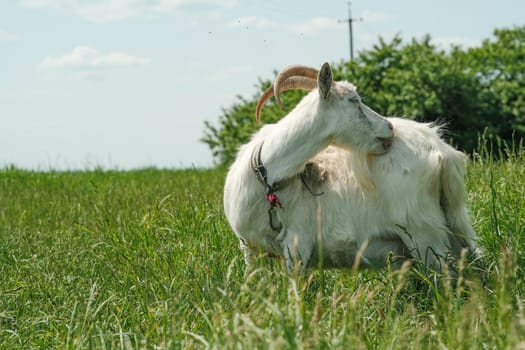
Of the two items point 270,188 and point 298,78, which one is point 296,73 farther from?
point 270,188

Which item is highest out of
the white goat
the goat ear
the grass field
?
the goat ear

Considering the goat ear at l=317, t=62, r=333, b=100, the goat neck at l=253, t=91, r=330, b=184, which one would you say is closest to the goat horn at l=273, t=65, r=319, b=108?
the goat neck at l=253, t=91, r=330, b=184

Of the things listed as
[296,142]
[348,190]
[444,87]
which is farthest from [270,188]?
[444,87]

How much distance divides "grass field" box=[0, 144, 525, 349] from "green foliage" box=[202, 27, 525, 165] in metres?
11.0

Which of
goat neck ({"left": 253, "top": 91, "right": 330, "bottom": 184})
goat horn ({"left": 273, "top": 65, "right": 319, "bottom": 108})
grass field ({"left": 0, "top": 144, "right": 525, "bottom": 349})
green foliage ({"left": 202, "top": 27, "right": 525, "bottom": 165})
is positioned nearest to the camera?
grass field ({"left": 0, "top": 144, "right": 525, "bottom": 349})

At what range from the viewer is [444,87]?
19.0 m

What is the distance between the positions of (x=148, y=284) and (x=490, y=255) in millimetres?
2169

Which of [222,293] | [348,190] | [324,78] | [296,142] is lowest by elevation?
[222,293]

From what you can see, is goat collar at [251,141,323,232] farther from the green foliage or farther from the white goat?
the green foliage

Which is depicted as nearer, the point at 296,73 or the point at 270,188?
the point at 270,188

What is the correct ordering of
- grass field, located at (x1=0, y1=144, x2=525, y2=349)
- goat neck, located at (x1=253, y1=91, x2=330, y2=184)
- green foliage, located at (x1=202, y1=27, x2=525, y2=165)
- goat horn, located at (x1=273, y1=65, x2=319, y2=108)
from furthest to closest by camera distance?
1. green foliage, located at (x1=202, y1=27, x2=525, y2=165)
2. goat horn, located at (x1=273, y1=65, x2=319, y2=108)
3. goat neck, located at (x1=253, y1=91, x2=330, y2=184)
4. grass field, located at (x1=0, y1=144, x2=525, y2=349)

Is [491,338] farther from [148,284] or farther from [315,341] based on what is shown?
[148,284]

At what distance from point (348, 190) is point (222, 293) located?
2.10 m

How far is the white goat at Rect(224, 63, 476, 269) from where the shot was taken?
511 cm
